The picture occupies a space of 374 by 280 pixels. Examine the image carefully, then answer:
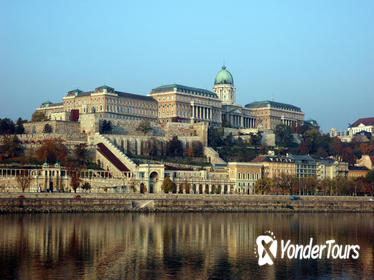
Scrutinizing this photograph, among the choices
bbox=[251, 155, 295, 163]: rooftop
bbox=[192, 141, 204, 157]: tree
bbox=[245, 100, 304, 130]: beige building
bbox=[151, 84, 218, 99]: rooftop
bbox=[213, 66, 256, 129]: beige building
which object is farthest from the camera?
bbox=[245, 100, 304, 130]: beige building

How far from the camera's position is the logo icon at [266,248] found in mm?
40881

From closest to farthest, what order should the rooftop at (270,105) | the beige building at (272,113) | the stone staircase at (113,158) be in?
the stone staircase at (113,158)
the beige building at (272,113)
the rooftop at (270,105)

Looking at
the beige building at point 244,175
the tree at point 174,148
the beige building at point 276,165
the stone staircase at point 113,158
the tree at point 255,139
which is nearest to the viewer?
the stone staircase at point 113,158

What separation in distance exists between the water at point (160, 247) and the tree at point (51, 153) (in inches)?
979

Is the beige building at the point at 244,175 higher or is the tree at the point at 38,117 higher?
the tree at the point at 38,117

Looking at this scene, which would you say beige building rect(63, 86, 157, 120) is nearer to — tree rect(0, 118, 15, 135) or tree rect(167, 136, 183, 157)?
tree rect(167, 136, 183, 157)

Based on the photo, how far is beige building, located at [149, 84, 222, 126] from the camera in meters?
133

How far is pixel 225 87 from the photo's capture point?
161 metres

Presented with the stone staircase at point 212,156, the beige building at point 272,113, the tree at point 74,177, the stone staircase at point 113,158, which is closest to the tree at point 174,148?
the stone staircase at point 212,156

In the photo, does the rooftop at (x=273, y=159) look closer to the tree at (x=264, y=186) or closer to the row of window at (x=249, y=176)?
the row of window at (x=249, y=176)

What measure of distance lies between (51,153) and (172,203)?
22079 mm

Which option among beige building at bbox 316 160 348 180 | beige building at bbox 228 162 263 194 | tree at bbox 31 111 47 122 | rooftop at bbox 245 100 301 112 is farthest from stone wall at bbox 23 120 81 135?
rooftop at bbox 245 100 301 112

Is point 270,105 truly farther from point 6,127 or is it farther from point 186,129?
Answer: point 6,127

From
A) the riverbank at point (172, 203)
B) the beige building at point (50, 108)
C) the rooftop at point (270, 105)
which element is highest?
the rooftop at point (270, 105)
